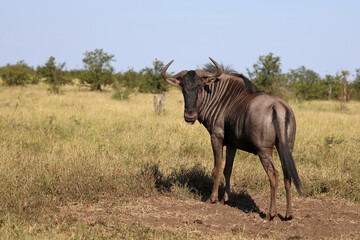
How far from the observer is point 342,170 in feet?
24.6

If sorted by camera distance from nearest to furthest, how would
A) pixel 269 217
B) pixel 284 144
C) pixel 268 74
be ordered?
pixel 284 144 → pixel 269 217 → pixel 268 74

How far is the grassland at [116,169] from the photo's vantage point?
4.83m

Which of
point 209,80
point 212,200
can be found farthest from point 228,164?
point 209,80

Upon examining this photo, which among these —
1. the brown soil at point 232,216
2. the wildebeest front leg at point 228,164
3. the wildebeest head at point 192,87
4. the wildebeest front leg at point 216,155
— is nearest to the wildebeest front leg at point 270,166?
the brown soil at point 232,216

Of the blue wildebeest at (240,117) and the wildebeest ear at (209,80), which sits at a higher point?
the wildebeest ear at (209,80)

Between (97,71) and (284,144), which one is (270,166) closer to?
(284,144)

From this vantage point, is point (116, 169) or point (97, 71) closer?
point (116, 169)

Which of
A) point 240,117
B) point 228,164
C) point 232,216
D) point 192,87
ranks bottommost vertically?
point 232,216

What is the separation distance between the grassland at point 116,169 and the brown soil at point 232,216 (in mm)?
246

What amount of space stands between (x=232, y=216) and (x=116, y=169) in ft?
7.00

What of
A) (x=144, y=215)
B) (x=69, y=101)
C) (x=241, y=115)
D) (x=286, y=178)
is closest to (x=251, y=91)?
(x=241, y=115)

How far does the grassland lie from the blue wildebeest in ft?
3.70

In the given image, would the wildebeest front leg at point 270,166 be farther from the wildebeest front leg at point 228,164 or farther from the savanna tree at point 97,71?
the savanna tree at point 97,71

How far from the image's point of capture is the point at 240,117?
5.17m
